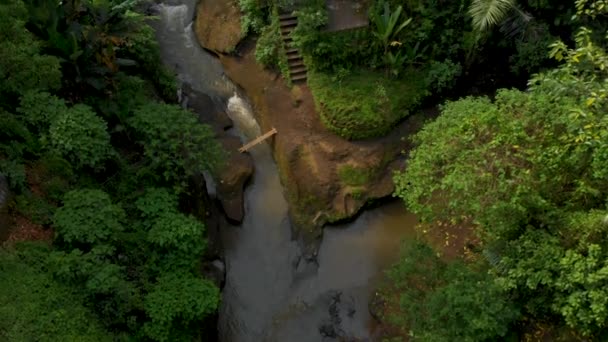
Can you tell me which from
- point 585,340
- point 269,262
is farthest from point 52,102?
point 585,340

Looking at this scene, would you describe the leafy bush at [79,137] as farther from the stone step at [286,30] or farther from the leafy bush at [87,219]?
the stone step at [286,30]

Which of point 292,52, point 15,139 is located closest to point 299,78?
point 292,52

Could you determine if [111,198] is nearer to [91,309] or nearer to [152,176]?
[152,176]

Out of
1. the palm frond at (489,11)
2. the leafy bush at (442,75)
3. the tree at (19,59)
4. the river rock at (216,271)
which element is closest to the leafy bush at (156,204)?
the river rock at (216,271)

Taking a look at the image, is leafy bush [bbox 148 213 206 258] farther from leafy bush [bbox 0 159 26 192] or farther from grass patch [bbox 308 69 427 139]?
grass patch [bbox 308 69 427 139]

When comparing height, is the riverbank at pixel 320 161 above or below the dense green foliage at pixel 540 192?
below
